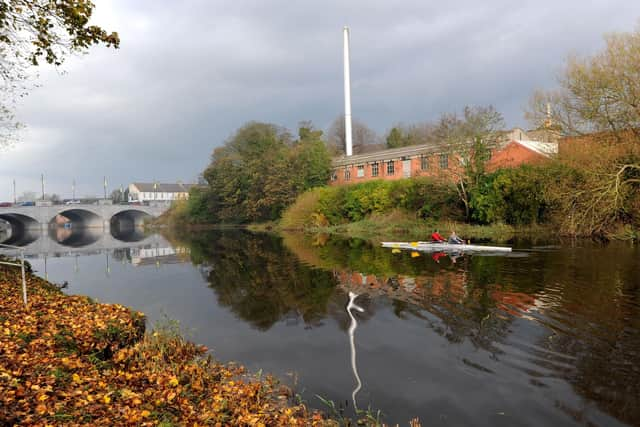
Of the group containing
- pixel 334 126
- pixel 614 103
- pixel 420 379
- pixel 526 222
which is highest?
pixel 334 126

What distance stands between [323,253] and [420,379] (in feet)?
60.5

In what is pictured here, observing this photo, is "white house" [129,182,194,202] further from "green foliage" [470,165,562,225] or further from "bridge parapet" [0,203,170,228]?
"green foliage" [470,165,562,225]

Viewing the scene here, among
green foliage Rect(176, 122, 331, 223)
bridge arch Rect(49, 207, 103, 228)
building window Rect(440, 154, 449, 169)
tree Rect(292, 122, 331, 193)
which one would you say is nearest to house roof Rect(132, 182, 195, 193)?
bridge arch Rect(49, 207, 103, 228)

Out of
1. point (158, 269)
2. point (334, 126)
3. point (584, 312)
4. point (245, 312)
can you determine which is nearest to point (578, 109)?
point (584, 312)

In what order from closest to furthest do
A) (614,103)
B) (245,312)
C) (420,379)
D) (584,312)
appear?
1. (420,379)
2. (584,312)
3. (245,312)
4. (614,103)

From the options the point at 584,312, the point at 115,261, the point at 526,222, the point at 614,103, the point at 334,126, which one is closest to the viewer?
the point at 584,312

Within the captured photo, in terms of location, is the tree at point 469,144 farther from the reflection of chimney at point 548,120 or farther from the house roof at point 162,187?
the house roof at point 162,187

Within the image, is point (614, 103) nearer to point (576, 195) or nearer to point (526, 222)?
point (576, 195)

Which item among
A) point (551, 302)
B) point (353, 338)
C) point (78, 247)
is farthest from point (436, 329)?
point (78, 247)

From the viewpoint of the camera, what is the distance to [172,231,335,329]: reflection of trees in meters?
11.8

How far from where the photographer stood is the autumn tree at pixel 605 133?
24516 millimetres

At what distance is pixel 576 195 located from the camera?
1024 inches

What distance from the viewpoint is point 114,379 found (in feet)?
18.8

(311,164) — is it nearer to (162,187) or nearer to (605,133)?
(605,133)
